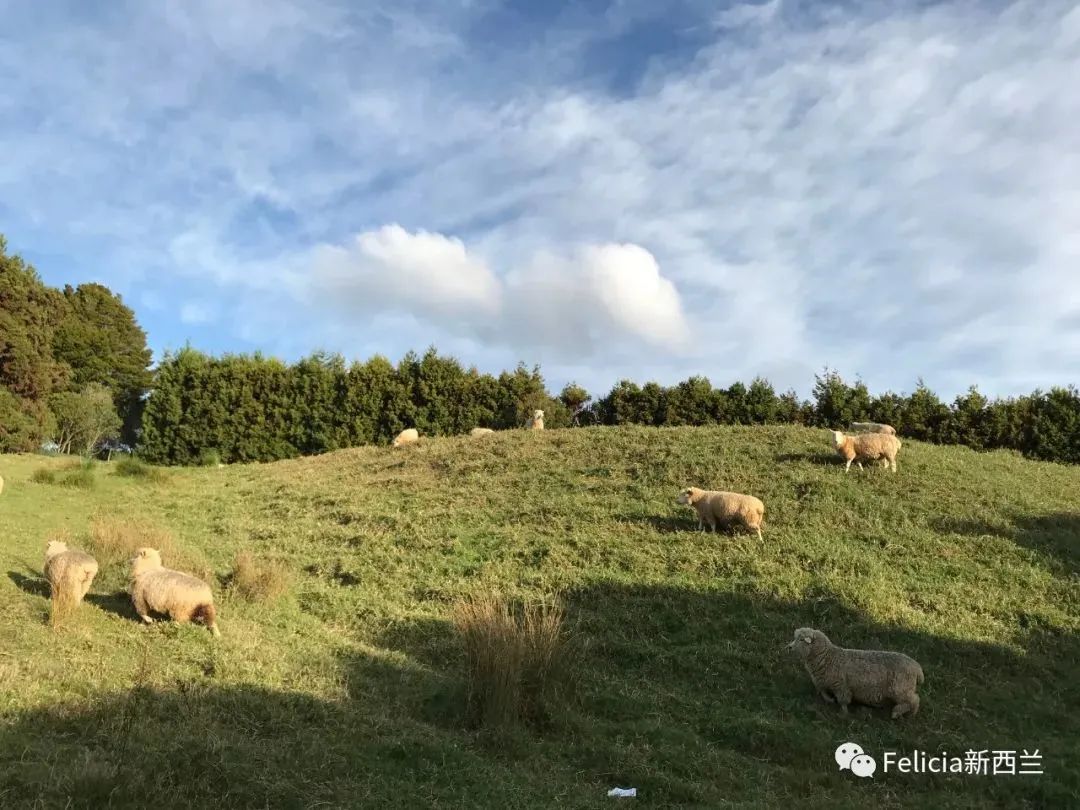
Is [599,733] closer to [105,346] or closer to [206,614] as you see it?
[206,614]

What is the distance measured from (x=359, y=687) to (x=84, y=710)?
2.20 meters

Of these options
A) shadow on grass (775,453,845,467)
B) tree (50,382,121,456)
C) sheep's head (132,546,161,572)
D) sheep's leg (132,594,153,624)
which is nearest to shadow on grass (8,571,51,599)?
sheep's head (132,546,161,572)

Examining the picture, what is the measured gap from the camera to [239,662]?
21.7 ft

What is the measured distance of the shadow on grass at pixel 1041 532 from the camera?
1091cm

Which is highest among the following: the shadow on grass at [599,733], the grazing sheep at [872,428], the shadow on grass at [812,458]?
the grazing sheep at [872,428]

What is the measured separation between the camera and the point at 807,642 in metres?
7.05

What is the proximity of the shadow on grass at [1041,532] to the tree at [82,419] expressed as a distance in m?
36.1

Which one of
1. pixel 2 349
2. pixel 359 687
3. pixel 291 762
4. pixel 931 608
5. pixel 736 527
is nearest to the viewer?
pixel 291 762

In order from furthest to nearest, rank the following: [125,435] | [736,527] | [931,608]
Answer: [125,435]
[736,527]
[931,608]

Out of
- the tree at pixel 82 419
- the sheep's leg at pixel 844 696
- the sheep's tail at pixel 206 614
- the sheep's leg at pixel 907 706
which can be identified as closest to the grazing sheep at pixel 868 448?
the sheep's leg at pixel 907 706

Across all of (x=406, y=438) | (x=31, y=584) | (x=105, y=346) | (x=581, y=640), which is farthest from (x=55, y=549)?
(x=105, y=346)

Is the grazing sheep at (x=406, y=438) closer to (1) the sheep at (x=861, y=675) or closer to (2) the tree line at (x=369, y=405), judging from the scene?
(2) the tree line at (x=369, y=405)

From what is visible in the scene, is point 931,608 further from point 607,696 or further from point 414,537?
point 414,537

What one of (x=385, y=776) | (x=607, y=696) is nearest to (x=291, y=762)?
(x=385, y=776)
